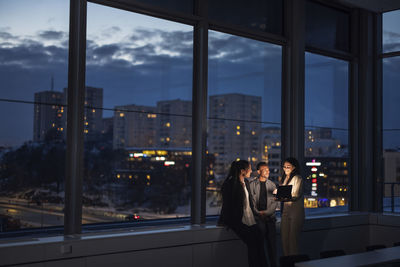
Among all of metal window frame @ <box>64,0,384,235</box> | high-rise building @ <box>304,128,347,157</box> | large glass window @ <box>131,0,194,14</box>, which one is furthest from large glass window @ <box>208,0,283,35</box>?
high-rise building @ <box>304,128,347,157</box>

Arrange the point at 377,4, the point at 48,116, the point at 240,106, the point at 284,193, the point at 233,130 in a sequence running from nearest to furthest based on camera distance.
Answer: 1. the point at 48,116
2. the point at 284,193
3. the point at 233,130
4. the point at 240,106
5. the point at 377,4

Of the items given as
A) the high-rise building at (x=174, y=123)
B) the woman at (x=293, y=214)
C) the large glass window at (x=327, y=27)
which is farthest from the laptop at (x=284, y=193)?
the large glass window at (x=327, y=27)

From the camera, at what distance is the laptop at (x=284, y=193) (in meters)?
6.16

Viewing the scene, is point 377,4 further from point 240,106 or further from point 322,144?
point 240,106

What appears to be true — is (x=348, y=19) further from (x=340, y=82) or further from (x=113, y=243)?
(x=113, y=243)

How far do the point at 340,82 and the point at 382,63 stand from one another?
0.93 metres

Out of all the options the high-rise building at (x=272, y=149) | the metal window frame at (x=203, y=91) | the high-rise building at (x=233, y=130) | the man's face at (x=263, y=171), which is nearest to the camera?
the metal window frame at (x=203, y=91)

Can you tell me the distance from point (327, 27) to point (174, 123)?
3.95 m

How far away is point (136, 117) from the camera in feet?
19.0

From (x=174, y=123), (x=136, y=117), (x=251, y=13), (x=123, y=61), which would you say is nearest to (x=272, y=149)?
(x=174, y=123)

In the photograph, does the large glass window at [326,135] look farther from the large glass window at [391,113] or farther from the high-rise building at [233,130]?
the high-rise building at [233,130]

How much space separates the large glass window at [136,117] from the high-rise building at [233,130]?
16.0 inches

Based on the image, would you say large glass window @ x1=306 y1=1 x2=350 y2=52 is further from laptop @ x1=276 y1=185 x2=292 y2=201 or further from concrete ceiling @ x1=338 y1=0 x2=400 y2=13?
laptop @ x1=276 y1=185 x2=292 y2=201

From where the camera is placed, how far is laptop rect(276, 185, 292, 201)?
6160 mm
